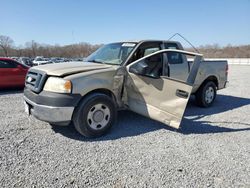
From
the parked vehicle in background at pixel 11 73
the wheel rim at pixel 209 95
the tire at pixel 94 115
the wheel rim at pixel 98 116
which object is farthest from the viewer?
the parked vehicle in background at pixel 11 73

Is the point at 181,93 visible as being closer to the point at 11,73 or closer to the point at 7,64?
the point at 11,73

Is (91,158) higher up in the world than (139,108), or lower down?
lower down

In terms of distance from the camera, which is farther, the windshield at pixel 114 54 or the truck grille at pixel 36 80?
the windshield at pixel 114 54

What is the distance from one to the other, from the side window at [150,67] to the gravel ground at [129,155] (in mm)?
1181

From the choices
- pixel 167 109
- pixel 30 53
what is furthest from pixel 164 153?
pixel 30 53

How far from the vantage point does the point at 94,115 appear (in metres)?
4.06

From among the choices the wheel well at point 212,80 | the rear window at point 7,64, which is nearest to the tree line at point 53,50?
Result: the rear window at point 7,64

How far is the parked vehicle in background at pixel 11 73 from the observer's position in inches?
348

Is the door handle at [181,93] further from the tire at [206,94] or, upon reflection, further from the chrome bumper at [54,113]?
the tire at [206,94]

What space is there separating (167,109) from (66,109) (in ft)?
6.21

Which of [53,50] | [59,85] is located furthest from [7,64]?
[53,50]

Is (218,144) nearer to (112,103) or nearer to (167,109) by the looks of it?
(167,109)

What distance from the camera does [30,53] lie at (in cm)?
6919

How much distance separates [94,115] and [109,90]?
1.95 feet
